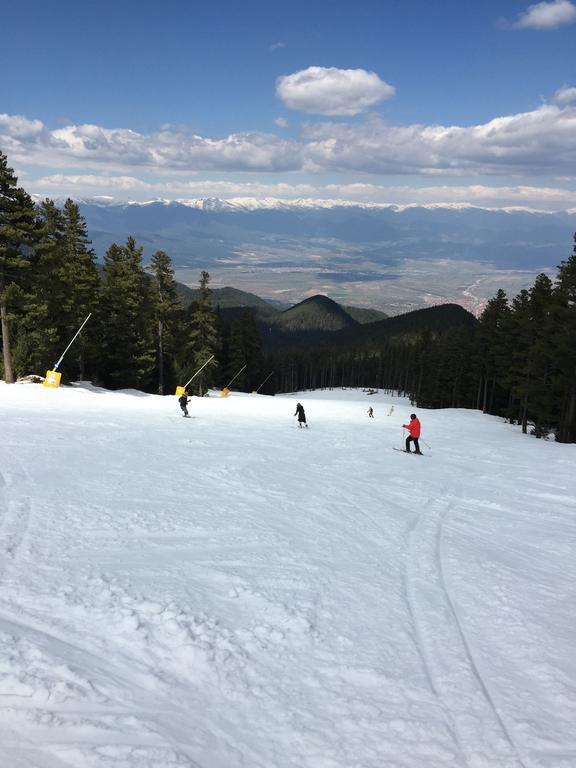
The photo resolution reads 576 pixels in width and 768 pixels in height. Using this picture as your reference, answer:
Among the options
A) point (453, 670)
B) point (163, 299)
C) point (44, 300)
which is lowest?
point (453, 670)

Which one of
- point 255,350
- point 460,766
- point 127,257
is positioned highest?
point 127,257

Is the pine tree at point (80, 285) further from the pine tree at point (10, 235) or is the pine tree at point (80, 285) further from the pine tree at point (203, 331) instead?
the pine tree at point (203, 331)

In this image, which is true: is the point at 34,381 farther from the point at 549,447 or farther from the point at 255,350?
the point at 255,350

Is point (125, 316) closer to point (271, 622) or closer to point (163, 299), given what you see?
point (163, 299)

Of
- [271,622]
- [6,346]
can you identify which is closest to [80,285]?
[6,346]

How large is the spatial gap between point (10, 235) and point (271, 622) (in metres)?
28.4

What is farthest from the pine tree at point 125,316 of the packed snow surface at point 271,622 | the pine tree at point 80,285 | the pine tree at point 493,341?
the pine tree at point 493,341

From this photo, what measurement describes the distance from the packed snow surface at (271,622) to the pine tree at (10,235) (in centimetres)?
1830

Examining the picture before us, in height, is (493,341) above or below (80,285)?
below

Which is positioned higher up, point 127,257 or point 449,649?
point 127,257

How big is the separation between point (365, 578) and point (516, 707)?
9.10 ft

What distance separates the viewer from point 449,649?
18.7 ft

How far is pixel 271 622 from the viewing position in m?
5.75

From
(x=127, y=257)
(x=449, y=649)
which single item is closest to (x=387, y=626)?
(x=449, y=649)
